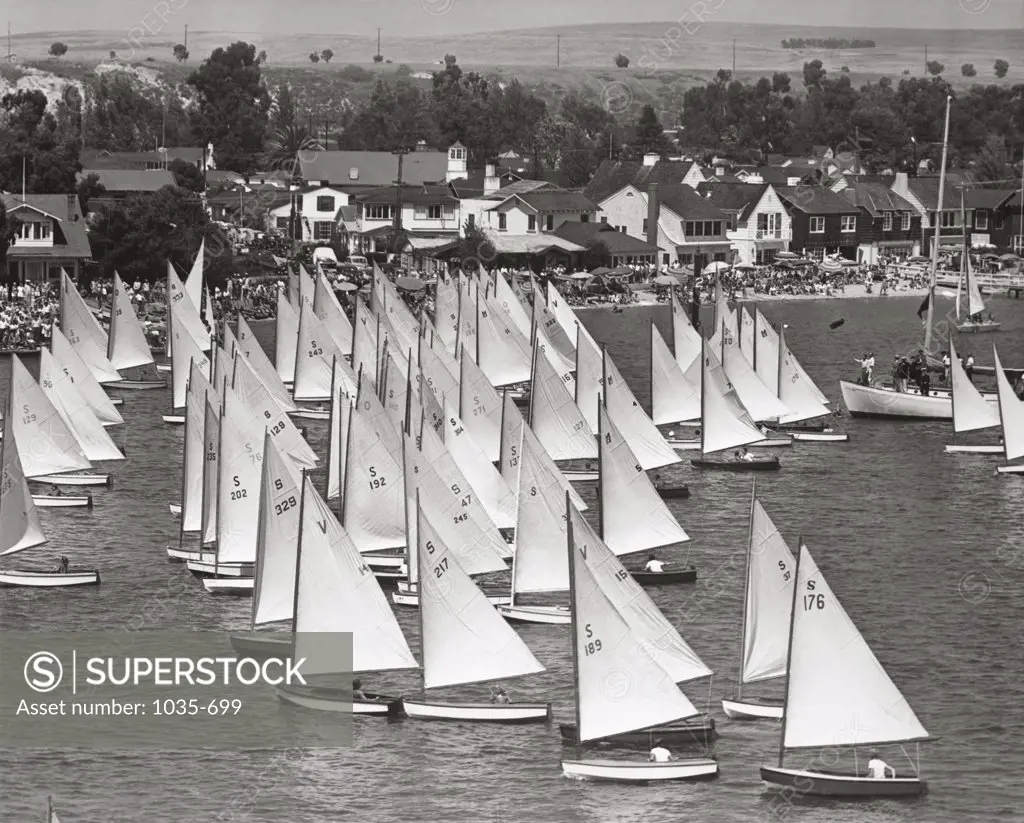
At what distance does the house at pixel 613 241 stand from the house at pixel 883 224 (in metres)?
25.8

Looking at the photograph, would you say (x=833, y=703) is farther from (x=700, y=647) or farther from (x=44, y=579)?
(x=44, y=579)

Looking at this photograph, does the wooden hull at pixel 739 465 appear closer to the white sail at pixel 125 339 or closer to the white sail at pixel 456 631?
the white sail at pixel 125 339

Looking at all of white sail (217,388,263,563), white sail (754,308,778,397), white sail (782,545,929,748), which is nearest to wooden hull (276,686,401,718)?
white sail (782,545,929,748)

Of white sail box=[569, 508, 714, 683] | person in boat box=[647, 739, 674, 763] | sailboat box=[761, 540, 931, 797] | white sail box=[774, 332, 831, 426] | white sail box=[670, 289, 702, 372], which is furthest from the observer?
white sail box=[670, 289, 702, 372]

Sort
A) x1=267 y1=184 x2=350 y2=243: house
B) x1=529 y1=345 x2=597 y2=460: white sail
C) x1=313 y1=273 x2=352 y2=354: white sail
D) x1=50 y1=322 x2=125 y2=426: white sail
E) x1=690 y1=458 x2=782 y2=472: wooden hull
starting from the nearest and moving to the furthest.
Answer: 1. x1=529 y1=345 x2=597 y2=460: white sail
2. x1=690 y1=458 x2=782 y2=472: wooden hull
3. x1=50 y1=322 x2=125 y2=426: white sail
4. x1=313 y1=273 x2=352 y2=354: white sail
5. x1=267 y1=184 x2=350 y2=243: house

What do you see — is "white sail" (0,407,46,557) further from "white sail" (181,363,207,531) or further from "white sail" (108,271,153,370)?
"white sail" (108,271,153,370)

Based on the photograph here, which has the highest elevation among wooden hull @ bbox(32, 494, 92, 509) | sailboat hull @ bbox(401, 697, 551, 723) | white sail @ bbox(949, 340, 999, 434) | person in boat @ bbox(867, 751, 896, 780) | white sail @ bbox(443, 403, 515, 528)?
white sail @ bbox(443, 403, 515, 528)

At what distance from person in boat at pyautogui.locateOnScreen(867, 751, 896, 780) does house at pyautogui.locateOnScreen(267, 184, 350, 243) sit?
4665 inches

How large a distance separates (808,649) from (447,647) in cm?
831

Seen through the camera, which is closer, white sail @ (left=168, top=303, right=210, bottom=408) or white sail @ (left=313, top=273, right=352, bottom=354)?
white sail @ (left=168, top=303, right=210, bottom=408)

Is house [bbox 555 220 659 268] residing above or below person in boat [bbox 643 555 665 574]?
below

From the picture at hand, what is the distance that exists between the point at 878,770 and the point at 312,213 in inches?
4788

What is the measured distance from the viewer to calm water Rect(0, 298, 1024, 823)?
135 feet

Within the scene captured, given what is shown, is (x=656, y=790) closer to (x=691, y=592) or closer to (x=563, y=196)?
(x=691, y=592)
